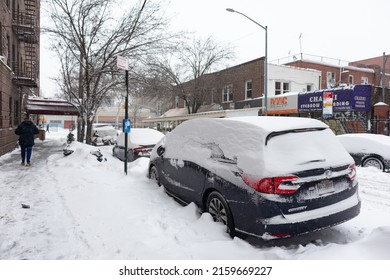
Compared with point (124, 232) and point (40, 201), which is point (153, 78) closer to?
point (40, 201)

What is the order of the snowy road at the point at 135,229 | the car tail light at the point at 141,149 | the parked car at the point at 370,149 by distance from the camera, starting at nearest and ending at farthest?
1. the snowy road at the point at 135,229
2. the parked car at the point at 370,149
3. the car tail light at the point at 141,149

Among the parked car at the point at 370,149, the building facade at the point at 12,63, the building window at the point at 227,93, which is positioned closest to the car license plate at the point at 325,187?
the parked car at the point at 370,149

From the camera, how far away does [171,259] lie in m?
3.36

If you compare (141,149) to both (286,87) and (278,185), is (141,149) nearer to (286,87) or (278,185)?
(278,185)

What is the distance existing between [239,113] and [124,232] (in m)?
22.2

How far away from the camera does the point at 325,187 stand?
3.75 metres

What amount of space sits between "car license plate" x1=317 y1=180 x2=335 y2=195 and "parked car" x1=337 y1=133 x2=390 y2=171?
6884 millimetres

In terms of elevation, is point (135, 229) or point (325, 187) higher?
point (325, 187)

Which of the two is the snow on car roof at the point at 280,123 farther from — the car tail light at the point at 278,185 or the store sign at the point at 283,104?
the store sign at the point at 283,104

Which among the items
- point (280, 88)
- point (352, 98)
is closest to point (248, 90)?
point (280, 88)

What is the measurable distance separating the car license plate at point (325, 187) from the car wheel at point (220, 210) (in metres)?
1.20

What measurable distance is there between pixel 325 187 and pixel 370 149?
724cm

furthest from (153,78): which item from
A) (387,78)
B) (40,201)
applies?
(387,78)

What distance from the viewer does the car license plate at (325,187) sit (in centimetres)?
370
